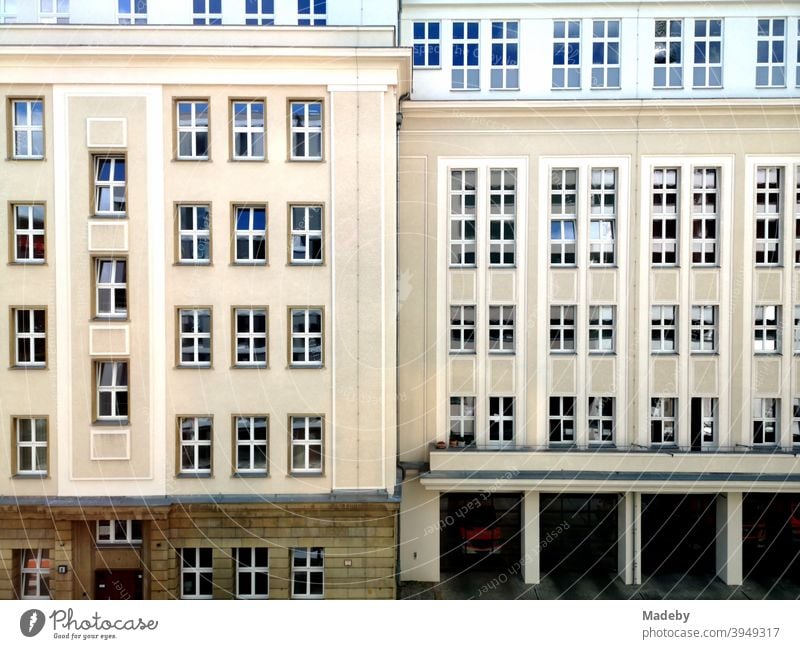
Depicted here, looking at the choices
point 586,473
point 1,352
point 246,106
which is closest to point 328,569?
point 586,473

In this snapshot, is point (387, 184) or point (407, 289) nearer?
point (387, 184)

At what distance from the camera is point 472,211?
7.49m

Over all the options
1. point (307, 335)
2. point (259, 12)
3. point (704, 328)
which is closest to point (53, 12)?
point (259, 12)

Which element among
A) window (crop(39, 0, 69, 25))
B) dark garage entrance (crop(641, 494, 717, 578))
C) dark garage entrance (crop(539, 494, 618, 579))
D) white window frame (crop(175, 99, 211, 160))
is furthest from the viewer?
dark garage entrance (crop(641, 494, 717, 578))

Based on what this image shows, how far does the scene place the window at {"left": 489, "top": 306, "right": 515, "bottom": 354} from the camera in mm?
7500

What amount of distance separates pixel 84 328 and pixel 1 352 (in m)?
0.98

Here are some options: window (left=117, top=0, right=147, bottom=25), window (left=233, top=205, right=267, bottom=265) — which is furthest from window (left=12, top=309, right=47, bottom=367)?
window (left=117, top=0, right=147, bottom=25)

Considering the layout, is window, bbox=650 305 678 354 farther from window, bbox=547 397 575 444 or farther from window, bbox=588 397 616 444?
window, bbox=547 397 575 444

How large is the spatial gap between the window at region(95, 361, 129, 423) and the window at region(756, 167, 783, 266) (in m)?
7.83

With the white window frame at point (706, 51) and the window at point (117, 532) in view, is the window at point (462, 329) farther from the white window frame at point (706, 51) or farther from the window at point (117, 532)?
the window at point (117, 532)

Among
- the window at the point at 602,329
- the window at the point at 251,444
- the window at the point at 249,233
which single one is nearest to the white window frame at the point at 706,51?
the window at the point at 602,329

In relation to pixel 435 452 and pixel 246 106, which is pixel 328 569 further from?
pixel 246 106

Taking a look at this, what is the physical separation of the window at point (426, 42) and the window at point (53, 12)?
4.07 meters

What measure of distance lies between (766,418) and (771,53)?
4.57 meters
